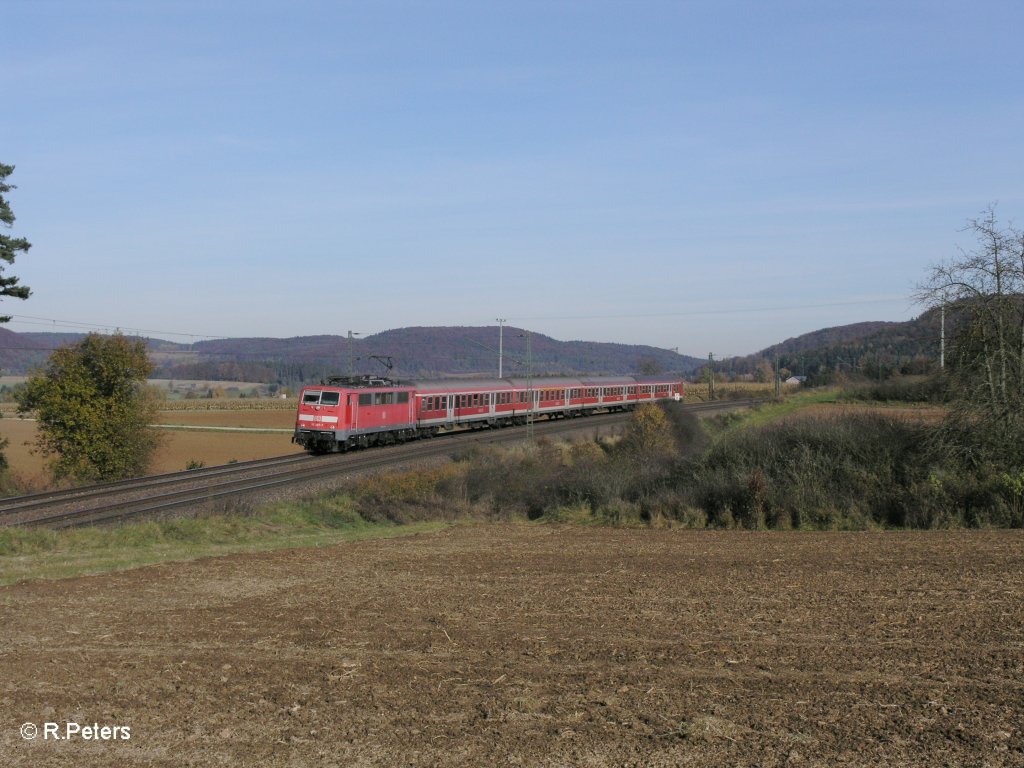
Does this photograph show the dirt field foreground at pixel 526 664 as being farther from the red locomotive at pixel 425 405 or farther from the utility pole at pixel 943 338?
the red locomotive at pixel 425 405

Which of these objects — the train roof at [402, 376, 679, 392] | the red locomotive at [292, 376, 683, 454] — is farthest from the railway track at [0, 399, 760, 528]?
the train roof at [402, 376, 679, 392]

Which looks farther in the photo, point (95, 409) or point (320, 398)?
point (95, 409)

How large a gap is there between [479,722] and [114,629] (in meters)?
5.29

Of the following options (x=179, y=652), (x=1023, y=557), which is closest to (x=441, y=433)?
(x=1023, y=557)

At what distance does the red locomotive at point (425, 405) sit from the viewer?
39.3m

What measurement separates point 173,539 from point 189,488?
9724 mm

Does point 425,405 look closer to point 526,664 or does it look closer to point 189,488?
point 189,488

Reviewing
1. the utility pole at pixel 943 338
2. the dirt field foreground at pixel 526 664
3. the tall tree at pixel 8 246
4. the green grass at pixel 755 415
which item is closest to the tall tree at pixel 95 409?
the tall tree at pixel 8 246

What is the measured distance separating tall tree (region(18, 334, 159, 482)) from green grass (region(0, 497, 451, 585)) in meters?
20.2

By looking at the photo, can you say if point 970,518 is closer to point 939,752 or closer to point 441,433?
point 939,752

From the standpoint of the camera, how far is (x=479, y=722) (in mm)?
7492

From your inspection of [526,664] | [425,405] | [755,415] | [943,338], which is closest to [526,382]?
[425,405]

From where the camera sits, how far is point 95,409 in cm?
4106

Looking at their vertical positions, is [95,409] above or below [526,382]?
below
